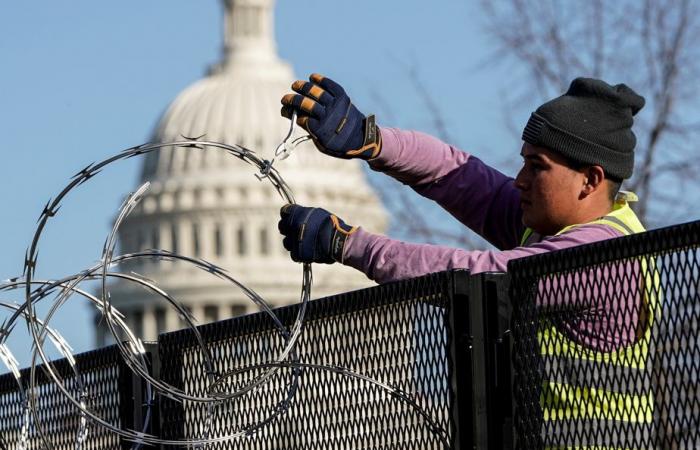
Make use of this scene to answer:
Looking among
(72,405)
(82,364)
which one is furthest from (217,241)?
(72,405)

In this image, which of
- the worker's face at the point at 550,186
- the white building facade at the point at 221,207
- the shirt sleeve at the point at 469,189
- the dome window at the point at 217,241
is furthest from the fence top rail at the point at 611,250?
the dome window at the point at 217,241

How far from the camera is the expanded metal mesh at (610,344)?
3.46 metres

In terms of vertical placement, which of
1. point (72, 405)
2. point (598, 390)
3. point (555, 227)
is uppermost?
point (555, 227)

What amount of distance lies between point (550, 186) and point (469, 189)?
765mm

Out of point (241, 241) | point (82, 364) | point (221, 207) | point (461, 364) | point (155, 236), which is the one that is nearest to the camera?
point (461, 364)

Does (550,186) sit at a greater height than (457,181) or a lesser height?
lesser

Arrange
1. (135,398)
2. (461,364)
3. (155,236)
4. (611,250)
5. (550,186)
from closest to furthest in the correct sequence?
(611,250) → (461,364) → (550,186) → (135,398) → (155,236)

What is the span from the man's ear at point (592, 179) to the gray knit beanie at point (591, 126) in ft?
0.05

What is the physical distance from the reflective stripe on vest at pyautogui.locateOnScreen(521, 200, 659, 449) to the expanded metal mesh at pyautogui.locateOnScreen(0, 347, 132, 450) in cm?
172

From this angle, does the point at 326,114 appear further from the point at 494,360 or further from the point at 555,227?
the point at 494,360

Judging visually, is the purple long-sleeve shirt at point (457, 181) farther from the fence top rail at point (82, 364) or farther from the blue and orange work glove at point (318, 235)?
the fence top rail at point (82, 364)

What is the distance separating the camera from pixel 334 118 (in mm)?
4348

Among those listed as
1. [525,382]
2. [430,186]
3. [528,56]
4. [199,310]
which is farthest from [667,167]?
[199,310]

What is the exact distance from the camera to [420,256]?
402 cm
